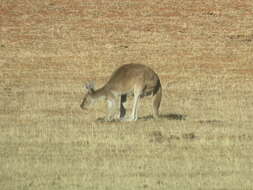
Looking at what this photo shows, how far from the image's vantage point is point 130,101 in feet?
62.0

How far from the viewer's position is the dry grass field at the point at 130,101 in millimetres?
10508

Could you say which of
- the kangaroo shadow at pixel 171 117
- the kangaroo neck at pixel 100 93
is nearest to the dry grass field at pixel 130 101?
the kangaroo shadow at pixel 171 117

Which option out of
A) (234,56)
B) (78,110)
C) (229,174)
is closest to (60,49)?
(234,56)

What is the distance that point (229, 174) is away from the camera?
34.0 ft

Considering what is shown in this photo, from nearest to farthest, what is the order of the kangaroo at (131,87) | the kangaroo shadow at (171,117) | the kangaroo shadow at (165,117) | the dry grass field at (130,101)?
the dry grass field at (130,101) → the kangaroo at (131,87) → the kangaroo shadow at (165,117) → the kangaroo shadow at (171,117)

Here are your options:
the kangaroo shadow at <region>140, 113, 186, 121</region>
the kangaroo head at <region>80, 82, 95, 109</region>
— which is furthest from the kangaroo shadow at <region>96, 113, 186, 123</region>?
the kangaroo head at <region>80, 82, 95, 109</region>

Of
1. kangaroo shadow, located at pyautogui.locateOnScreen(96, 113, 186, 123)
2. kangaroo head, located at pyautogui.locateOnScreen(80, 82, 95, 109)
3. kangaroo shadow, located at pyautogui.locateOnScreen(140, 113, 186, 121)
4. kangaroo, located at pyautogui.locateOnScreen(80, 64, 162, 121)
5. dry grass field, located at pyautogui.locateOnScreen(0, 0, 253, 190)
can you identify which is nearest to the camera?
dry grass field, located at pyautogui.locateOnScreen(0, 0, 253, 190)

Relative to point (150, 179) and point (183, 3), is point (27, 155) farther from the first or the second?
point (183, 3)

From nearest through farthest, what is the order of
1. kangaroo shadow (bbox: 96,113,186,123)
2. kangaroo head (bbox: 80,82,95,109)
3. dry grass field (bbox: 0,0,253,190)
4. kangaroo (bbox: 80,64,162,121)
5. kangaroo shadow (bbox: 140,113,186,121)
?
dry grass field (bbox: 0,0,253,190)
kangaroo (bbox: 80,64,162,121)
kangaroo shadow (bbox: 96,113,186,123)
kangaroo head (bbox: 80,82,95,109)
kangaroo shadow (bbox: 140,113,186,121)

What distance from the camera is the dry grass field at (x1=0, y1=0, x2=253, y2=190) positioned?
10.5 m

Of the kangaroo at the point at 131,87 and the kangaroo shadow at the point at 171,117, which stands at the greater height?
the kangaroo at the point at 131,87

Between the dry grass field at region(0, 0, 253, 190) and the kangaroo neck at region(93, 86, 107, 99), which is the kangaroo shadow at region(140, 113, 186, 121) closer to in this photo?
the dry grass field at region(0, 0, 253, 190)

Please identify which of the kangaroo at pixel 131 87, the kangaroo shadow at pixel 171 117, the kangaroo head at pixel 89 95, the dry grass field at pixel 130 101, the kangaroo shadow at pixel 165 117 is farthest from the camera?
the kangaroo shadow at pixel 171 117

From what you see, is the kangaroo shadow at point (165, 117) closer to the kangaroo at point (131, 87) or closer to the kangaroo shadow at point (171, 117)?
the kangaroo shadow at point (171, 117)
